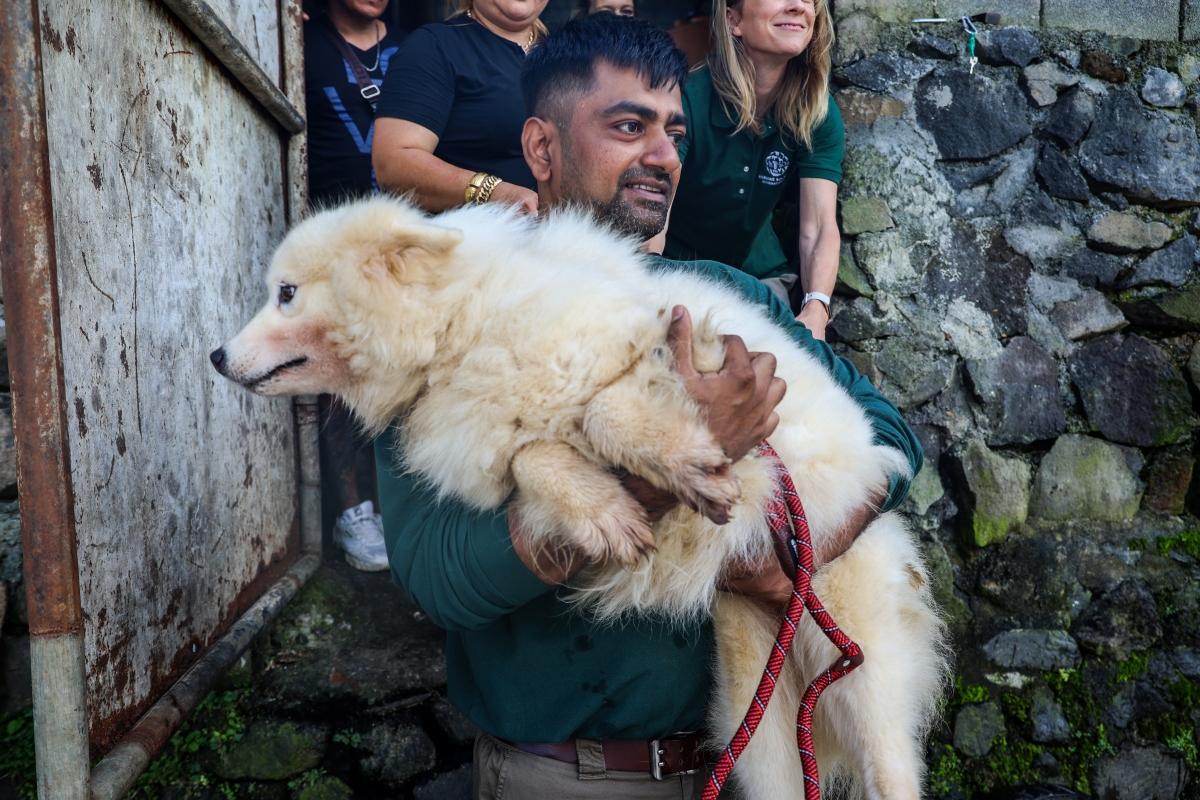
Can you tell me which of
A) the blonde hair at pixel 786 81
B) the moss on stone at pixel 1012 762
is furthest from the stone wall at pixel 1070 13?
the moss on stone at pixel 1012 762

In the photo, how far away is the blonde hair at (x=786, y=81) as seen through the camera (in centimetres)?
365

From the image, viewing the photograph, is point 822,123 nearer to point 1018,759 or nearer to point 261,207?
point 261,207

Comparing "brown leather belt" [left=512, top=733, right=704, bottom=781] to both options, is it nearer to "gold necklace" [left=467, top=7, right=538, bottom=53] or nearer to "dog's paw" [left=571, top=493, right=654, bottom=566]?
"dog's paw" [left=571, top=493, right=654, bottom=566]

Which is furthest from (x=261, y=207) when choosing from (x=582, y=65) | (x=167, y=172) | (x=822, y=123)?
(x=822, y=123)

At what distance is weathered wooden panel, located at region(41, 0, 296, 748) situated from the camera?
6.56ft

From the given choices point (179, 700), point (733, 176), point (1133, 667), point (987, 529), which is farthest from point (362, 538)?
point (1133, 667)

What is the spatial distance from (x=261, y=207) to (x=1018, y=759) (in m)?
4.12

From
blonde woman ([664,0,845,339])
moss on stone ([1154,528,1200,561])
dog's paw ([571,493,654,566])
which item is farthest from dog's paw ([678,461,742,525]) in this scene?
moss on stone ([1154,528,1200,561])

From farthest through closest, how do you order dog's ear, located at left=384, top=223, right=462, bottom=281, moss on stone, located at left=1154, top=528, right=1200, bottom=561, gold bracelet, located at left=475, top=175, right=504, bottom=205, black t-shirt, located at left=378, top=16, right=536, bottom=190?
moss on stone, located at left=1154, top=528, right=1200, bottom=561 → black t-shirt, located at left=378, top=16, right=536, bottom=190 → gold bracelet, located at left=475, top=175, right=504, bottom=205 → dog's ear, located at left=384, top=223, right=462, bottom=281

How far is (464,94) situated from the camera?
11.4 ft

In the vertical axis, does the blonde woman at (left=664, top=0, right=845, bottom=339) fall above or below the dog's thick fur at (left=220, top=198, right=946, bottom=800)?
above

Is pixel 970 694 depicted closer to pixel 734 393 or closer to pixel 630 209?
pixel 630 209

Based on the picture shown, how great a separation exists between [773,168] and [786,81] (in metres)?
0.39

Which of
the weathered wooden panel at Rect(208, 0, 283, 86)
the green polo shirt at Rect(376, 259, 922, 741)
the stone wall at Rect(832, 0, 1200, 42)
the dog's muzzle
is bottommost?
the green polo shirt at Rect(376, 259, 922, 741)
